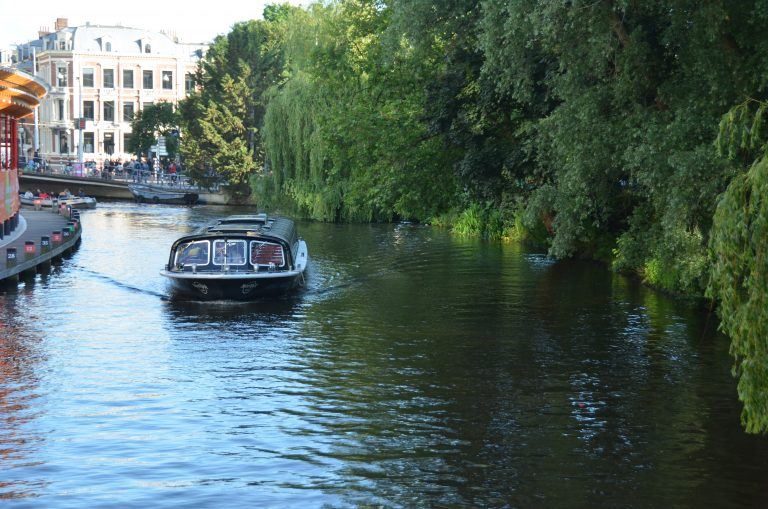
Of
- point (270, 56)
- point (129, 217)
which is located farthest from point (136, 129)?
point (129, 217)

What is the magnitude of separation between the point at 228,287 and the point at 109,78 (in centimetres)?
9268

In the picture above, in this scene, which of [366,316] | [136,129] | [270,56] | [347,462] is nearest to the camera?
[347,462]

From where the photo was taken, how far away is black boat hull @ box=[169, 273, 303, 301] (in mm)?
26281

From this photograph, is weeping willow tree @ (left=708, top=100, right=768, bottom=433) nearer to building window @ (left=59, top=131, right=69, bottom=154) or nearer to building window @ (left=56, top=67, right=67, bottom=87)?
building window @ (left=56, top=67, right=67, bottom=87)

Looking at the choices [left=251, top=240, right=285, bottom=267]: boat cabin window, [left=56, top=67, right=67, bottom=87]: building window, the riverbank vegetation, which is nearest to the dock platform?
[left=251, top=240, right=285, bottom=267]: boat cabin window

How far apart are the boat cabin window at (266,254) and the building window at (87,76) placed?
91298 mm

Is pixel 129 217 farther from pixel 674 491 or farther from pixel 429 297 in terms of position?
pixel 674 491

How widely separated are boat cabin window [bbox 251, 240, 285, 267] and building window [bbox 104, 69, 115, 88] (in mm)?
91359

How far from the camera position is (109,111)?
113250mm

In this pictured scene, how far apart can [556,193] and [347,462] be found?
14178 millimetres

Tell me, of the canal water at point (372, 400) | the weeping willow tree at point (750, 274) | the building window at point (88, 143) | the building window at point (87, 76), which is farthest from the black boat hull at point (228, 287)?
the building window at point (87, 76)

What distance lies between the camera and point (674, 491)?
40.5 ft

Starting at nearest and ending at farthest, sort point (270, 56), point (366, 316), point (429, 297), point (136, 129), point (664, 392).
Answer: point (664, 392) < point (366, 316) < point (429, 297) < point (270, 56) < point (136, 129)

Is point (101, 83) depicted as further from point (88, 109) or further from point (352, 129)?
point (352, 129)
